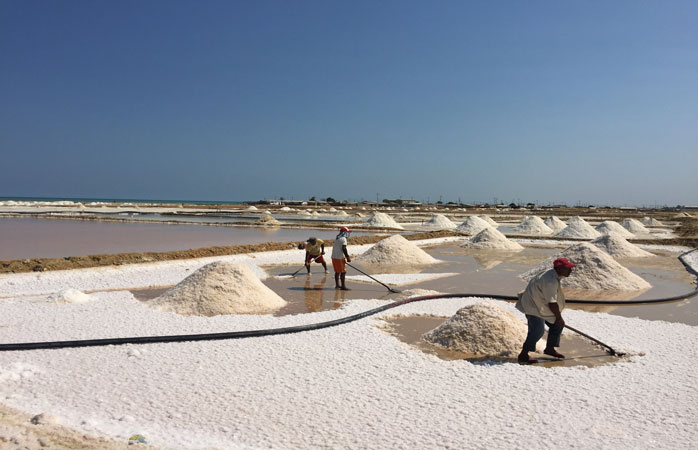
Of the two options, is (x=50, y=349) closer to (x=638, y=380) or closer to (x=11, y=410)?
(x=11, y=410)

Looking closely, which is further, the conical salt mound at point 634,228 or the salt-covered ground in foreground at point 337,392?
the conical salt mound at point 634,228

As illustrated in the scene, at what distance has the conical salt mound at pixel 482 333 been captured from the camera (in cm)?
468

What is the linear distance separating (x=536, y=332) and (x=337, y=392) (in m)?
1.99

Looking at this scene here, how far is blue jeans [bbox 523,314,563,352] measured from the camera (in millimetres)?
4273

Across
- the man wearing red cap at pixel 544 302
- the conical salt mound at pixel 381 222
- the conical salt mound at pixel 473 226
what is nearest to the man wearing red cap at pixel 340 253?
the man wearing red cap at pixel 544 302

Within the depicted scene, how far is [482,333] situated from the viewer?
15.8ft

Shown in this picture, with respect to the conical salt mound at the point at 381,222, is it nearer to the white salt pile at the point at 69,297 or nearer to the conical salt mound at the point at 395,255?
the conical salt mound at the point at 395,255

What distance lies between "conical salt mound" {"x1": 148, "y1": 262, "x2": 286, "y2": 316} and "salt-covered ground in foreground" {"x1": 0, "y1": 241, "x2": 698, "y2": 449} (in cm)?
84

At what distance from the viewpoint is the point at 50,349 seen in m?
4.44

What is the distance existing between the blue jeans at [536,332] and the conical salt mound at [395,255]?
7.39 m

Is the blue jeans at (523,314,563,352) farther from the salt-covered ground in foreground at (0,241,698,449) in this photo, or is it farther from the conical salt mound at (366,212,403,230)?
the conical salt mound at (366,212,403,230)

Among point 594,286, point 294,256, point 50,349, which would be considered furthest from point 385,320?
point 294,256

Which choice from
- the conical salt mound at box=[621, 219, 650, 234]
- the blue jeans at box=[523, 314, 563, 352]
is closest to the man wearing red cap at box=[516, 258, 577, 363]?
the blue jeans at box=[523, 314, 563, 352]

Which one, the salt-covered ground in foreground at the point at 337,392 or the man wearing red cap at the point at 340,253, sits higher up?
the man wearing red cap at the point at 340,253
